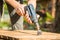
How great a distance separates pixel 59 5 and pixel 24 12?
13.8 ft

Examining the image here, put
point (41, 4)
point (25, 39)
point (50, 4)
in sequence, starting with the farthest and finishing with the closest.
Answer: point (50, 4), point (41, 4), point (25, 39)

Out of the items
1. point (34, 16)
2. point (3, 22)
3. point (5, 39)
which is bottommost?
point (3, 22)

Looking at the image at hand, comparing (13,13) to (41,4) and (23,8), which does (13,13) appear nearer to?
(23,8)

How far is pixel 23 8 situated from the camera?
10.7 feet

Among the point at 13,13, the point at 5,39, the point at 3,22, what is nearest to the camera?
the point at 5,39

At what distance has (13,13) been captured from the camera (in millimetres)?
4129

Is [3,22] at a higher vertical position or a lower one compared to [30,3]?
lower

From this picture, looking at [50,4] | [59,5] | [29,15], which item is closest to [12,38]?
[29,15]

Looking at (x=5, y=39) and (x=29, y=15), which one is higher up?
(x=29, y=15)

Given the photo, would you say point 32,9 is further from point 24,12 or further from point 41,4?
point 41,4

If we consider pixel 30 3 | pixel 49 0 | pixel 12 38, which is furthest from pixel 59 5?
pixel 49 0

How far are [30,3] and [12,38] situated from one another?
596mm

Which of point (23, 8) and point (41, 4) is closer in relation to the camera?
point (23, 8)

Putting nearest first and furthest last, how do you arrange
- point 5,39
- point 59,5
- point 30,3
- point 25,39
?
point 25,39 → point 5,39 → point 30,3 → point 59,5
